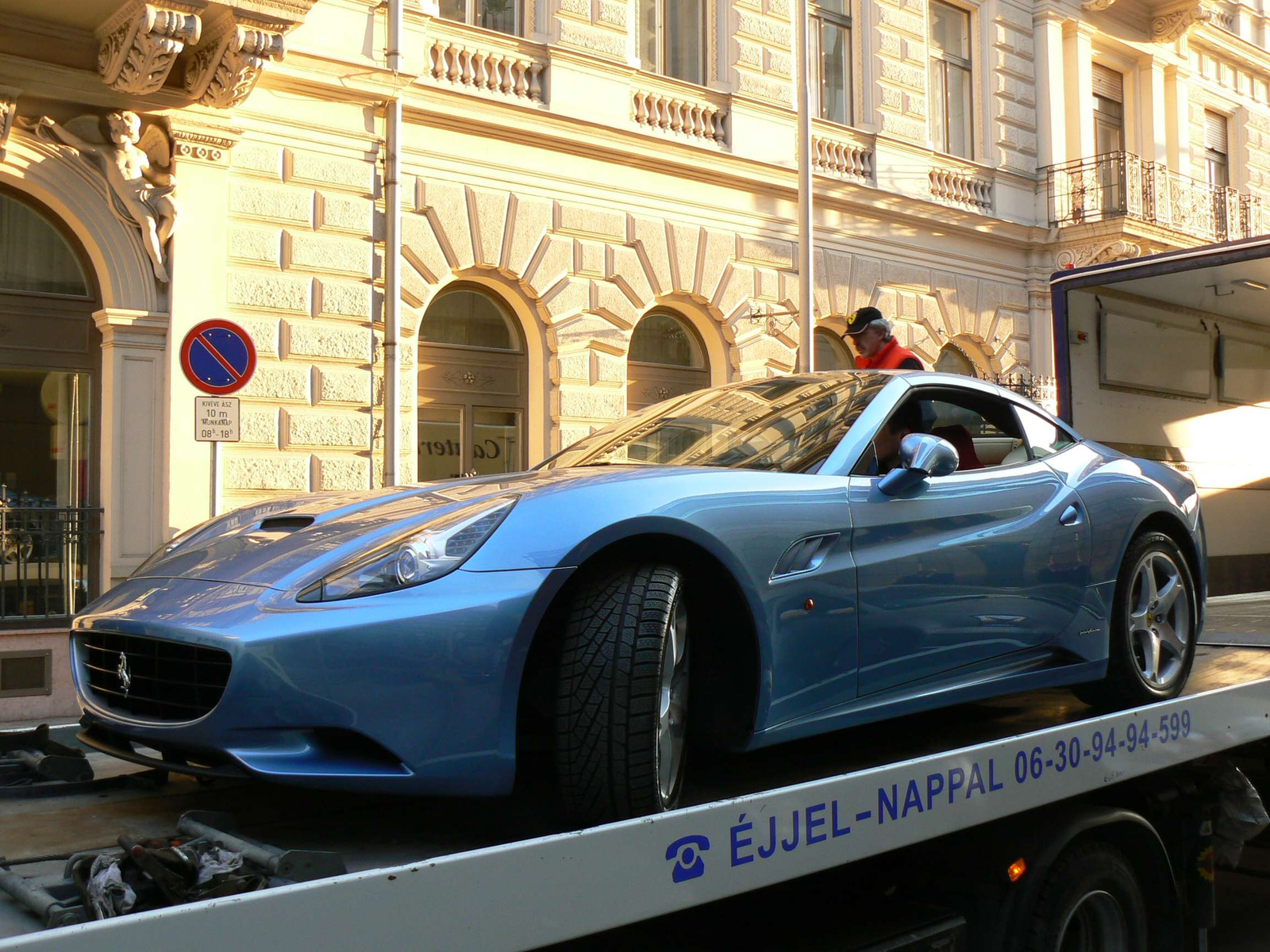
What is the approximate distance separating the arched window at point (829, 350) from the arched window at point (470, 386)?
4520 mm

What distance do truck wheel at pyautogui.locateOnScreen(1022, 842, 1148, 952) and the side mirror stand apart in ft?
3.68

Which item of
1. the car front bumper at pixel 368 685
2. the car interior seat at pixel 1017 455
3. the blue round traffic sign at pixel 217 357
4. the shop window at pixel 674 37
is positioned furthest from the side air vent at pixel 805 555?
the shop window at pixel 674 37

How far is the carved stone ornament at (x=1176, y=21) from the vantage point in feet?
65.8

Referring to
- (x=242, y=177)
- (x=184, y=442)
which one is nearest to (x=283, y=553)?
(x=184, y=442)

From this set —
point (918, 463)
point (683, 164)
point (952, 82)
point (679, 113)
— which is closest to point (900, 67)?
point (952, 82)

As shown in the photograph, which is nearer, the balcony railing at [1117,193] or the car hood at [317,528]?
the car hood at [317,528]

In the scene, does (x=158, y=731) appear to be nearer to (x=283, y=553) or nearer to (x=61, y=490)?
(x=283, y=553)

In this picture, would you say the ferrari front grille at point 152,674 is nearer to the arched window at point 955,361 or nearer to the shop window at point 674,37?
the shop window at point 674,37

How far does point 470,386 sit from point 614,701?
1010 cm

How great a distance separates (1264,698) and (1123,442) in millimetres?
3287

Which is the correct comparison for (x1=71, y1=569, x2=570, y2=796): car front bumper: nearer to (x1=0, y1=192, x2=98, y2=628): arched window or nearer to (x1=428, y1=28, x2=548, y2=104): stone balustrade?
(x1=0, y1=192, x2=98, y2=628): arched window

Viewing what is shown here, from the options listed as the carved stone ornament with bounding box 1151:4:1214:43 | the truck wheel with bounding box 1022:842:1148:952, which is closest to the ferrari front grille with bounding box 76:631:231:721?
the truck wheel with bounding box 1022:842:1148:952

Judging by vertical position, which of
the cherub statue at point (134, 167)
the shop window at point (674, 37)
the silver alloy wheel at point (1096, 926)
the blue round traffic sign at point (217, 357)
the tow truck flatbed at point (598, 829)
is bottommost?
the silver alloy wheel at point (1096, 926)

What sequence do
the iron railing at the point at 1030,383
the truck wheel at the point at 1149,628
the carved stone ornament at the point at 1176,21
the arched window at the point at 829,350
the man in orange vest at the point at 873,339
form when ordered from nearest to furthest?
the truck wheel at the point at 1149,628
the man in orange vest at the point at 873,339
the arched window at the point at 829,350
the iron railing at the point at 1030,383
the carved stone ornament at the point at 1176,21
